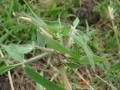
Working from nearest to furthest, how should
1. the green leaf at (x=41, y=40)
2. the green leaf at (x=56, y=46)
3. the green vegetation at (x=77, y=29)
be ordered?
the green leaf at (x=56, y=46) → the green leaf at (x=41, y=40) → the green vegetation at (x=77, y=29)

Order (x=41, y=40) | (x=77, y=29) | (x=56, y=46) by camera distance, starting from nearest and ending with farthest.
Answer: (x=56, y=46) → (x=41, y=40) → (x=77, y=29)

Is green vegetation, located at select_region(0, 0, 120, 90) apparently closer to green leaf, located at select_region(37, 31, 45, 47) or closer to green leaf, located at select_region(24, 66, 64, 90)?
green leaf, located at select_region(37, 31, 45, 47)

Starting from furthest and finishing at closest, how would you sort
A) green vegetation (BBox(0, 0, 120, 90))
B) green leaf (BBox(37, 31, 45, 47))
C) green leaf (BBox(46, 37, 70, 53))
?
green vegetation (BBox(0, 0, 120, 90)) → green leaf (BBox(37, 31, 45, 47)) → green leaf (BBox(46, 37, 70, 53))

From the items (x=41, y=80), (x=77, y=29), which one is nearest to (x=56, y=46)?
(x=41, y=80)

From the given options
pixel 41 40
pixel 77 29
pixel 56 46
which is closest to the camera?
pixel 56 46

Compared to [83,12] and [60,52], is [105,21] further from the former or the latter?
[60,52]

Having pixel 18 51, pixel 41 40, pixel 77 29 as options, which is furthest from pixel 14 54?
pixel 77 29

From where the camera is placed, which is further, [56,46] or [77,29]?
[77,29]

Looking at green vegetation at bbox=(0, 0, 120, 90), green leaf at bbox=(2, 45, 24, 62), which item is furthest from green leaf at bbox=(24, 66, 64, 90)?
green vegetation at bbox=(0, 0, 120, 90)

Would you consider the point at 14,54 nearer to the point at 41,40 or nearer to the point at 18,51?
the point at 18,51

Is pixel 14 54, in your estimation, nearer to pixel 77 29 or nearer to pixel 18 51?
pixel 18 51

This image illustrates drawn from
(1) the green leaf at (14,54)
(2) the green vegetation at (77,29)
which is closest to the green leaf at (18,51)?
(1) the green leaf at (14,54)

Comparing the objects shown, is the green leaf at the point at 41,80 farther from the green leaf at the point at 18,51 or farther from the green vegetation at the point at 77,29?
the green vegetation at the point at 77,29
